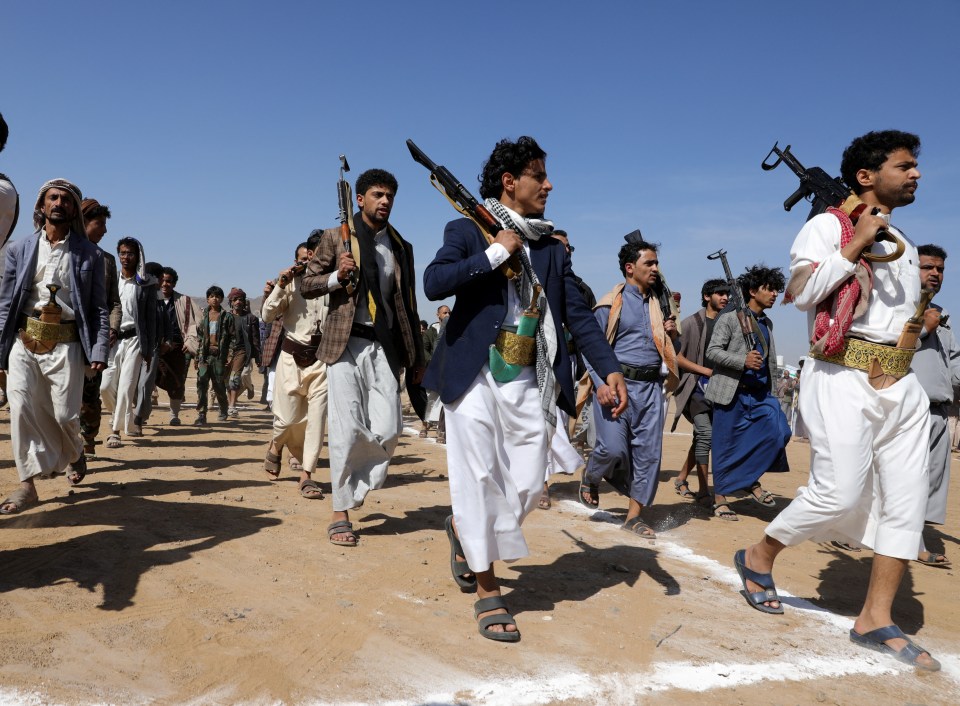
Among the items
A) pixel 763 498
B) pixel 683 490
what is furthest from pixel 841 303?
pixel 683 490

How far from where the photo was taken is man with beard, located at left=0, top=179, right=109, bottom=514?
5.12 meters

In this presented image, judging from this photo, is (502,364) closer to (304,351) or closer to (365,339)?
(365,339)

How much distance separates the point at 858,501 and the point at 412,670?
2.20 metres

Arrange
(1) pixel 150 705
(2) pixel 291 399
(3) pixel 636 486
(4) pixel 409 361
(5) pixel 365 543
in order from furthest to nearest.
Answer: (2) pixel 291 399
(3) pixel 636 486
(4) pixel 409 361
(5) pixel 365 543
(1) pixel 150 705

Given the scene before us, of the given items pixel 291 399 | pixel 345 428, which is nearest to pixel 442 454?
pixel 291 399

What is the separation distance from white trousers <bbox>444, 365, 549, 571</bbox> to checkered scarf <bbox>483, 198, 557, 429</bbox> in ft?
0.18

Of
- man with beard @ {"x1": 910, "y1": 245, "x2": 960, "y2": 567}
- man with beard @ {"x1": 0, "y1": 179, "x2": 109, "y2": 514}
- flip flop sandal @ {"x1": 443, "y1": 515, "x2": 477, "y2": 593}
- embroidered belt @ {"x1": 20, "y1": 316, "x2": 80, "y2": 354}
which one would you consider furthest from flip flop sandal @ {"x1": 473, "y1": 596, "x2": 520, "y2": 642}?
man with beard @ {"x1": 910, "y1": 245, "x2": 960, "y2": 567}

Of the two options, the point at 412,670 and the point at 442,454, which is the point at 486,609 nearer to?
the point at 412,670

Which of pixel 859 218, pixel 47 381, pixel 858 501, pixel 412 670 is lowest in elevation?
pixel 412 670

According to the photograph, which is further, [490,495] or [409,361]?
[409,361]

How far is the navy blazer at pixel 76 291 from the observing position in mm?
5105

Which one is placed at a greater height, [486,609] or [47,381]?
[47,381]

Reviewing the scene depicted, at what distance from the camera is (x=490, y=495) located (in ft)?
11.9

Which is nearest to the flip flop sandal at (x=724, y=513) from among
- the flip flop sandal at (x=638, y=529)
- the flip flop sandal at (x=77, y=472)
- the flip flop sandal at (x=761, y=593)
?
the flip flop sandal at (x=638, y=529)
